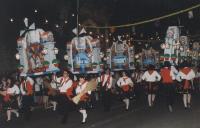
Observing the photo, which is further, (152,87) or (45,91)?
(45,91)

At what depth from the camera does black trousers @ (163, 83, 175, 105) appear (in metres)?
18.9

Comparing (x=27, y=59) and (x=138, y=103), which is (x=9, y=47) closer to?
(x=27, y=59)

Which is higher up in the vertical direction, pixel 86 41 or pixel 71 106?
pixel 86 41

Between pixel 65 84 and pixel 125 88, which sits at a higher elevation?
pixel 65 84

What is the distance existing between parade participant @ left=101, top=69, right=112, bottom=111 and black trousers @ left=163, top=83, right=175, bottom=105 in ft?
8.46

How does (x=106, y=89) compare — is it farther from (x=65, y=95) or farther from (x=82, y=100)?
(x=82, y=100)

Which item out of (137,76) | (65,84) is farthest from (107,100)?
(137,76)

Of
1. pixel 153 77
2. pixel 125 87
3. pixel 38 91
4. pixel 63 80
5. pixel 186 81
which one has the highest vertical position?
pixel 63 80

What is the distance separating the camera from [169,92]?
1909cm

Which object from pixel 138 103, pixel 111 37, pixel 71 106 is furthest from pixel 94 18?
pixel 71 106

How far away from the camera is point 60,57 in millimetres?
31562

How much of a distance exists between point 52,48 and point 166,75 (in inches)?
214

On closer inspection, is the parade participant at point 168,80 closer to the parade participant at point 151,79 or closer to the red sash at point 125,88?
the parade participant at point 151,79

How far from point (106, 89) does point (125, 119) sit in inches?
155
